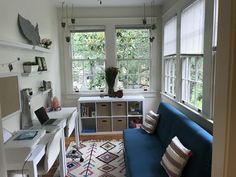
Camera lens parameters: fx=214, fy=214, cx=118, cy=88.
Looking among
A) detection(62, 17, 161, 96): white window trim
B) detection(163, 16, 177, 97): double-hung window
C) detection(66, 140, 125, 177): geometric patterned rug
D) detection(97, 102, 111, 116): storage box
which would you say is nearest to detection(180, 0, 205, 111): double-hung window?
detection(163, 16, 177, 97): double-hung window

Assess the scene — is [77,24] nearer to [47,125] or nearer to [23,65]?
[23,65]

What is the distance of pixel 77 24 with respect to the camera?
4.50 meters

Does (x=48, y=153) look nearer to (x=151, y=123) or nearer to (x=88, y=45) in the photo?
(x=151, y=123)

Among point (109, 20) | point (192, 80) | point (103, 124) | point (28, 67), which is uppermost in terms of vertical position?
point (109, 20)

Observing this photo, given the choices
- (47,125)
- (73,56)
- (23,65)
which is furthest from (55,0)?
(47,125)

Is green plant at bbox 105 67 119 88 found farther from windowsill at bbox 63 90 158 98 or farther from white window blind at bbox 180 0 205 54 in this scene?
white window blind at bbox 180 0 205 54

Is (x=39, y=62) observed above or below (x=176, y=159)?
above

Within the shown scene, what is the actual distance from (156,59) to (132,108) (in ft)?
3.88

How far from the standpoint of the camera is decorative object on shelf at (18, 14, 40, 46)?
9.06 feet

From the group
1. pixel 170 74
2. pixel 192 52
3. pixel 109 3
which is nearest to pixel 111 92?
pixel 170 74

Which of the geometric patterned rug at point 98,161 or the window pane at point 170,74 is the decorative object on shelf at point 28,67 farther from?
the window pane at point 170,74

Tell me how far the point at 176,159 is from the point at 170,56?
2.33 metres

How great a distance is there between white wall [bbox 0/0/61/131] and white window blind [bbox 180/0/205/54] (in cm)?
218

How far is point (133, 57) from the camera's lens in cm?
470
